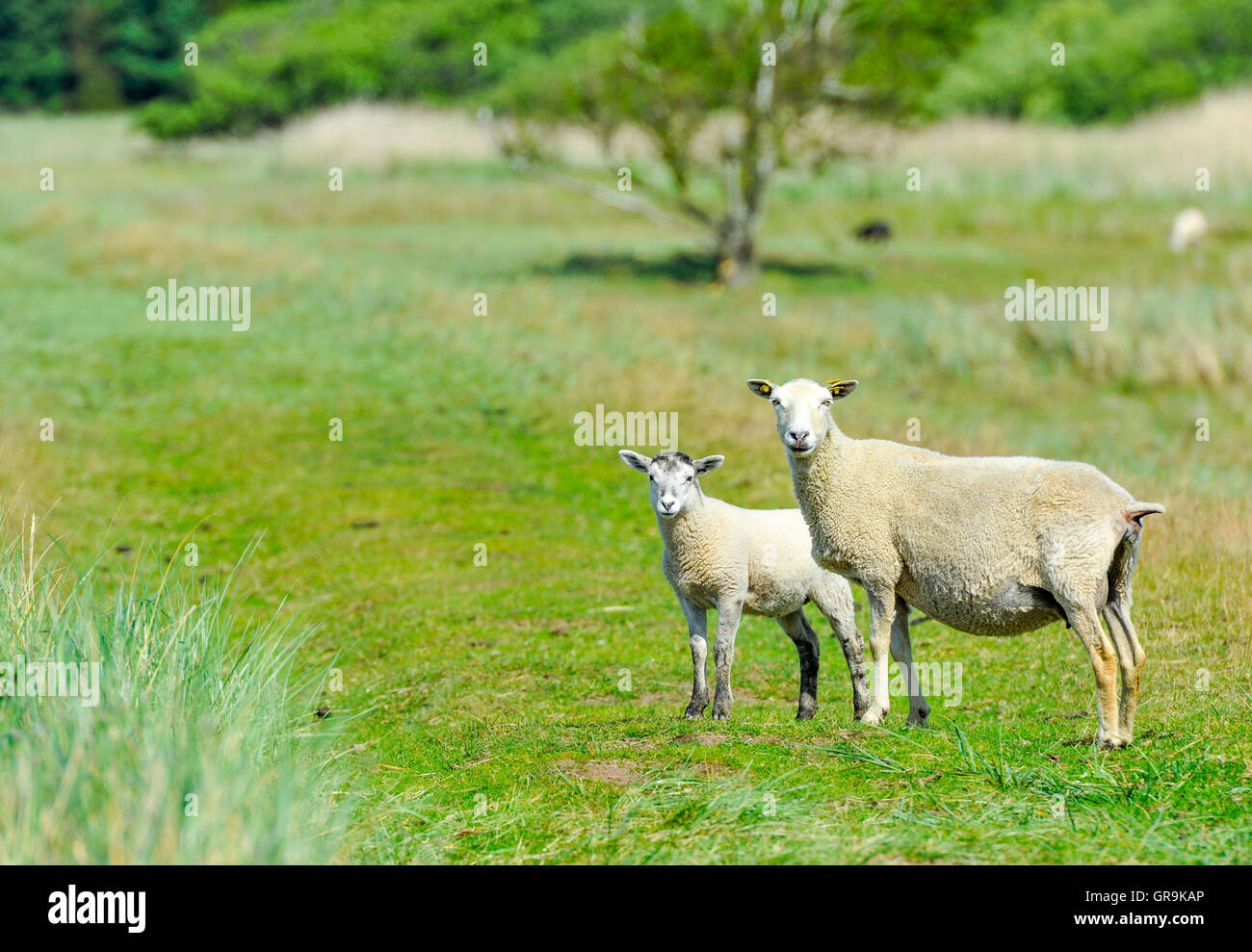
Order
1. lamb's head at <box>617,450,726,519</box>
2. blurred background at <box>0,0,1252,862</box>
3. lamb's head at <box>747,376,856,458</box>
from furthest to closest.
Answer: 1. lamb's head at <box>617,450,726,519</box>
2. lamb's head at <box>747,376,856,458</box>
3. blurred background at <box>0,0,1252,862</box>

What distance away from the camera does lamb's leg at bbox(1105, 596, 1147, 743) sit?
29.9ft

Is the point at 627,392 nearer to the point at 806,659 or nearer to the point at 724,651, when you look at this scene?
the point at 806,659

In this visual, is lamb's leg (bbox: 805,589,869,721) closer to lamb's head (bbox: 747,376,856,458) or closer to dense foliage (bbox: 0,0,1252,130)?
lamb's head (bbox: 747,376,856,458)

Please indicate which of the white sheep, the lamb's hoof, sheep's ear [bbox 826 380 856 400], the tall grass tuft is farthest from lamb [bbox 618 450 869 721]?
the white sheep

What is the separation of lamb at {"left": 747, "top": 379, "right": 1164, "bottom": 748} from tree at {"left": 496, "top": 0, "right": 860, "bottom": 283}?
2445 centimetres

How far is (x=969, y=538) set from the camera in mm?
9320

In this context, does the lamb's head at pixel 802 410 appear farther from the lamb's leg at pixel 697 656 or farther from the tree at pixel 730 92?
the tree at pixel 730 92

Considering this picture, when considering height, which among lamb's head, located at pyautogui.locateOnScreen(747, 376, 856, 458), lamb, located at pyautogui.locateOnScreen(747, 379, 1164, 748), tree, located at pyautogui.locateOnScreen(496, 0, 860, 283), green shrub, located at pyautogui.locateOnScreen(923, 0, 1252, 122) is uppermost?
green shrub, located at pyautogui.locateOnScreen(923, 0, 1252, 122)

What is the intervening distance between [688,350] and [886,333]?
4.17 metres

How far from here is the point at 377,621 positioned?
14.2m

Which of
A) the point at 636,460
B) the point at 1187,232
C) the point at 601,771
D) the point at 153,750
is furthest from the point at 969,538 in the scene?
the point at 1187,232

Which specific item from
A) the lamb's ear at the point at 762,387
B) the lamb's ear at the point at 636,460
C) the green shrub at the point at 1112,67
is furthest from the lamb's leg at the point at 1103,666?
the green shrub at the point at 1112,67

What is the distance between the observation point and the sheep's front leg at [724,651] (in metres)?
10.2

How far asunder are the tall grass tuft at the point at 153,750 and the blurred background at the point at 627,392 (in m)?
0.07
